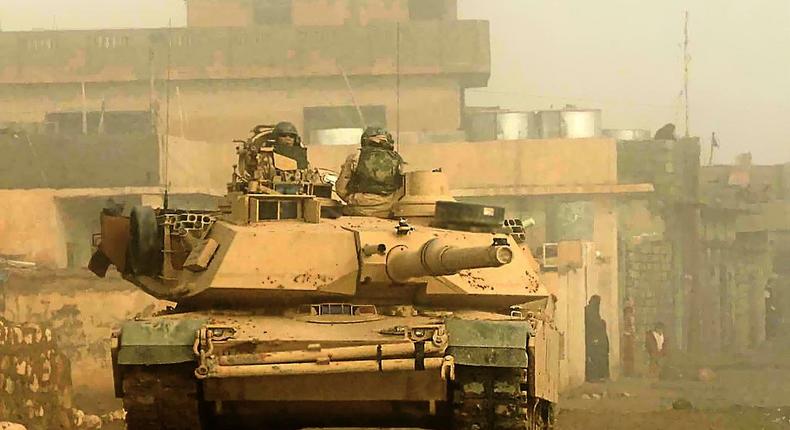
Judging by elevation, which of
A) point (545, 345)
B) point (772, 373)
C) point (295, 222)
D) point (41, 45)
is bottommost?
point (772, 373)

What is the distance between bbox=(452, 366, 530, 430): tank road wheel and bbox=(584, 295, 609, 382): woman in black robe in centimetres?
1375

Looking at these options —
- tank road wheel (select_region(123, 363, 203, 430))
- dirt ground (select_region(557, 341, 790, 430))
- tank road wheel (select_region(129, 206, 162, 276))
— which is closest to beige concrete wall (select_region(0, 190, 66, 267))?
dirt ground (select_region(557, 341, 790, 430))

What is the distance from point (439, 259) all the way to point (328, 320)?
0.91 meters

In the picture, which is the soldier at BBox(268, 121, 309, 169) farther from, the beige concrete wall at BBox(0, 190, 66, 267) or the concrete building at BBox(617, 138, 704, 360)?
the concrete building at BBox(617, 138, 704, 360)

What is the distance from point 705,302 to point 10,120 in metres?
15.5

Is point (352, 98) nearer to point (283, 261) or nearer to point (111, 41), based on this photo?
point (111, 41)

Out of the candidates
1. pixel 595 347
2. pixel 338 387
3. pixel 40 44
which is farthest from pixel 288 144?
pixel 40 44

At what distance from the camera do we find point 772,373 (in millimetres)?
24750

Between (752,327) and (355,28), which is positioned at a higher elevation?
(355,28)

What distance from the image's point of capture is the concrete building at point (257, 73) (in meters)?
31.4

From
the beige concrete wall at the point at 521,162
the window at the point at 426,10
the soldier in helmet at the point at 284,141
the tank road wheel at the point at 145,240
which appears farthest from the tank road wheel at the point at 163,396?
the window at the point at 426,10

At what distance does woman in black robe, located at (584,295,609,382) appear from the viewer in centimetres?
2316

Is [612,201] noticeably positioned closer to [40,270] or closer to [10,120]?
[40,270]

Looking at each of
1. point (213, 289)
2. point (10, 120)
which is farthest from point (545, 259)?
point (10, 120)
